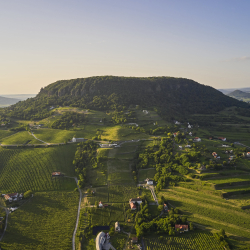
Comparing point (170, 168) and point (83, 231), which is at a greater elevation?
point (170, 168)

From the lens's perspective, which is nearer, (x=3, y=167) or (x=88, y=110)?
(x=3, y=167)

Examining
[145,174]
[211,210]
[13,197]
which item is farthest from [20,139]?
[211,210]

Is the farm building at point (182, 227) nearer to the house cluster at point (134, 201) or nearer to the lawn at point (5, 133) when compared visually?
the house cluster at point (134, 201)

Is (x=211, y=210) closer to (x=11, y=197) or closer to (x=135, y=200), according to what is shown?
(x=135, y=200)

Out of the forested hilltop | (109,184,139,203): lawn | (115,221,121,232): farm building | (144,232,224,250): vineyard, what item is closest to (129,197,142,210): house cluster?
(109,184,139,203): lawn

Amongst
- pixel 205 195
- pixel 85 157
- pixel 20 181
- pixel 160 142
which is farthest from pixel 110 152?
pixel 205 195

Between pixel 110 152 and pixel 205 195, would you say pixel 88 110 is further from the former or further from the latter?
pixel 205 195
